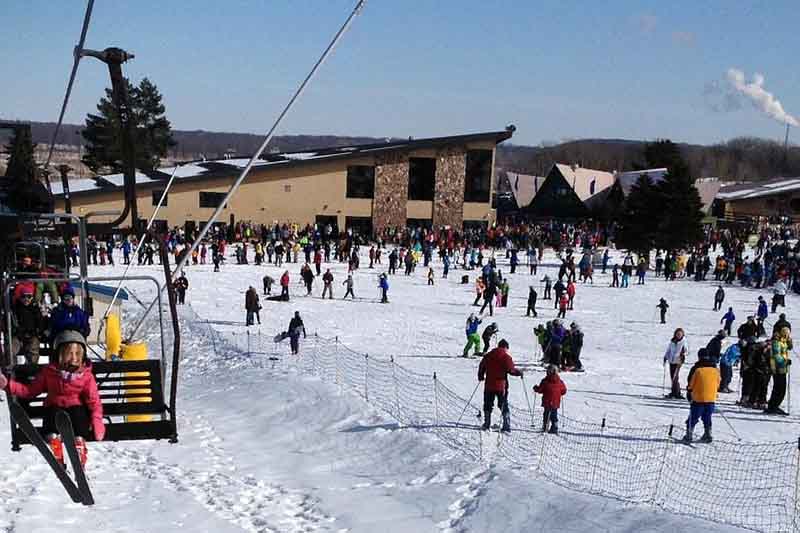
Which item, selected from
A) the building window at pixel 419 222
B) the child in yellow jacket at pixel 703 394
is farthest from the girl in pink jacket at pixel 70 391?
the building window at pixel 419 222

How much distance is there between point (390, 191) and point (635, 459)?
1551 inches

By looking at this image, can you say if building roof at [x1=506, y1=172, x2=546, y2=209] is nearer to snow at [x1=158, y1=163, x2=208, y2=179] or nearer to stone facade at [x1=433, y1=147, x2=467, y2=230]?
stone facade at [x1=433, y1=147, x2=467, y2=230]

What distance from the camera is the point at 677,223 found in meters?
42.8

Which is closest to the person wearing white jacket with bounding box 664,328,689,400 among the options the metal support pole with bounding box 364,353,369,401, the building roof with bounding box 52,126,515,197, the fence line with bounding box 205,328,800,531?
the fence line with bounding box 205,328,800,531

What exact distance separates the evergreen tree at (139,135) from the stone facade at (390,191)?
16343 millimetres

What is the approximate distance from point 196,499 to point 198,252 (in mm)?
26875

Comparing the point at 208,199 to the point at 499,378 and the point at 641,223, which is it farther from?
the point at 499,378

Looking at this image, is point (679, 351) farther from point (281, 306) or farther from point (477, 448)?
point (281, 306)

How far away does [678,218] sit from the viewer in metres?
42.9

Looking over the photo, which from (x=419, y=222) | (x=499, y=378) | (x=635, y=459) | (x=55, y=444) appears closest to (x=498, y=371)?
(x=499, y=378)

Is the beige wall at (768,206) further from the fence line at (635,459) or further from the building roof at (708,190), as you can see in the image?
the fence line at (635,459)

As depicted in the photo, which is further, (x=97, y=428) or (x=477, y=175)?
(x=477, y=175)

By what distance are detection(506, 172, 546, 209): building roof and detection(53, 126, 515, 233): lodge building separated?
31905mm

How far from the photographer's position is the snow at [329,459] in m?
8.38
